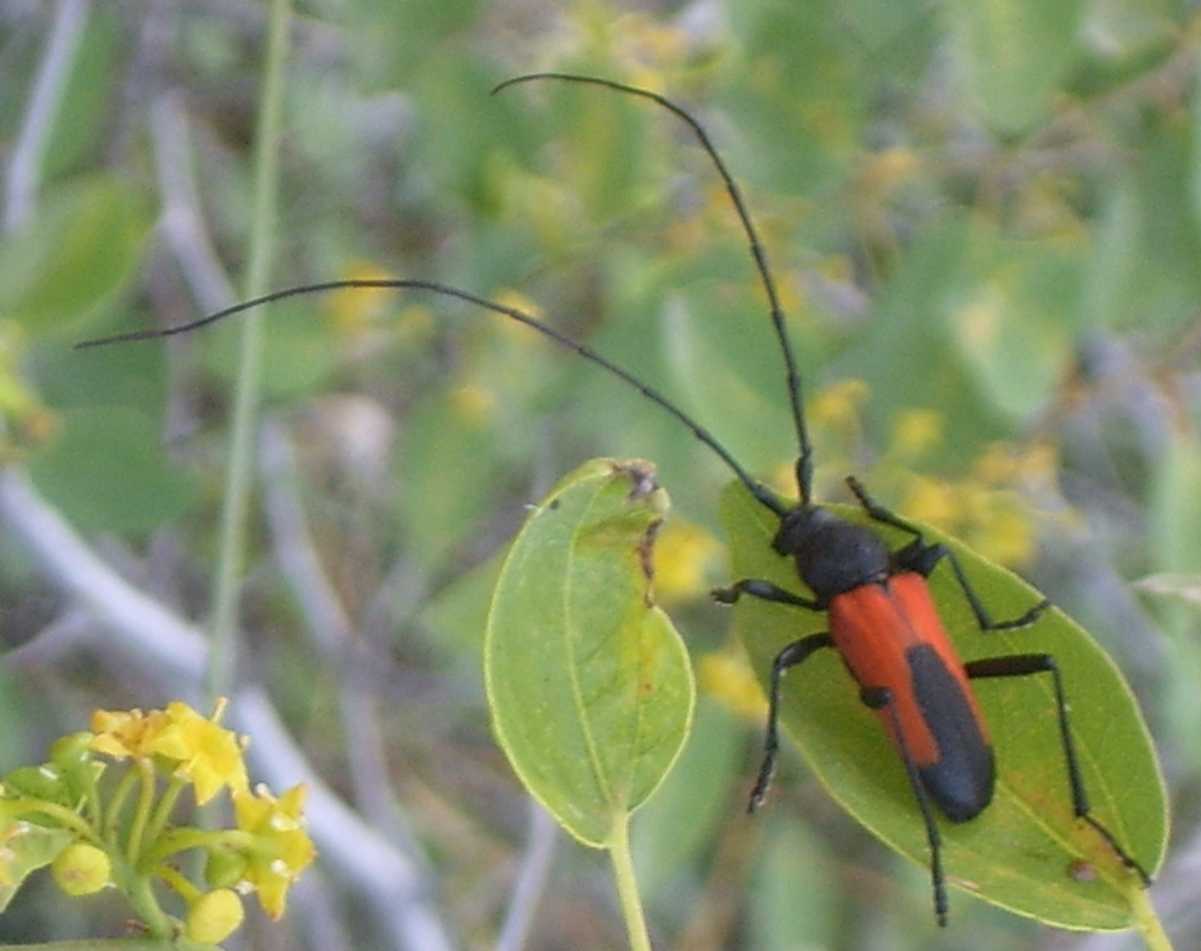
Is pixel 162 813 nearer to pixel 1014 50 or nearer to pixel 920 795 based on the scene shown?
pixel 920 795

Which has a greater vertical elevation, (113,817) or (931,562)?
(931,562)

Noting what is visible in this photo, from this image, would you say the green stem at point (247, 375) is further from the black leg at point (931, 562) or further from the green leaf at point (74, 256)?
the black leg at point (931, 562)

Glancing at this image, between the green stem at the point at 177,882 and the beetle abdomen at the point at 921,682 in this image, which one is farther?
the beetle abdomen at the point at 921,682

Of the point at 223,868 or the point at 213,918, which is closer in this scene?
the point at 213,918

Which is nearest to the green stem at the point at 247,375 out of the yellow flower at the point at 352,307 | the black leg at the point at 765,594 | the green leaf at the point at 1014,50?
the black leg at the point at 765,594

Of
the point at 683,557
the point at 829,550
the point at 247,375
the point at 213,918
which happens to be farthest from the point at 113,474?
the point at 213,918
